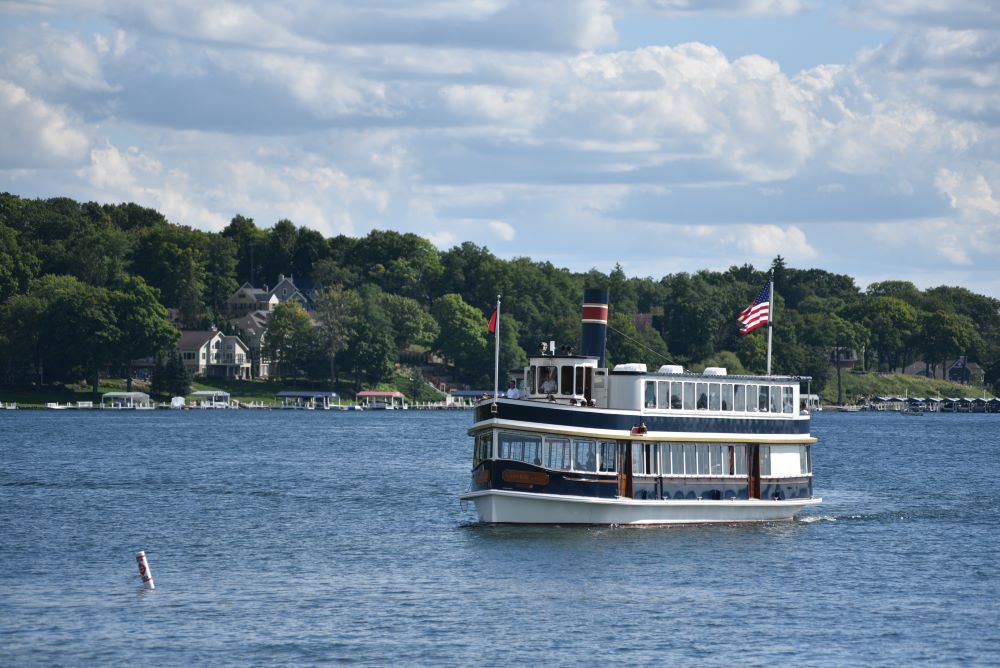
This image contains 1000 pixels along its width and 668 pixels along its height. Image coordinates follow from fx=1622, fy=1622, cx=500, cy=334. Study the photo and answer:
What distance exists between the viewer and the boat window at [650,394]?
2682 inches

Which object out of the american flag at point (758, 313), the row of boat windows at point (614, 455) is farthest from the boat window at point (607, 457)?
the american flag at point (758, 313)

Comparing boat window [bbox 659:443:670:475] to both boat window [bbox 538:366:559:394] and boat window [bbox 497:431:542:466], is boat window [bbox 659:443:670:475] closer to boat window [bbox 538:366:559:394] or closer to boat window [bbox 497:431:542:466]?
boat window [bbox 538:366:559:394]

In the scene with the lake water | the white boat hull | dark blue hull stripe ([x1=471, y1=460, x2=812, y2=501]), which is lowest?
the lake water

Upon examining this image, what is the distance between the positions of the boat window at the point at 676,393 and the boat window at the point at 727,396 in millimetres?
2454

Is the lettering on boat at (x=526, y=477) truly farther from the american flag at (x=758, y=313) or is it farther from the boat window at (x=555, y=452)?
the american flag at (x=758, y=313)

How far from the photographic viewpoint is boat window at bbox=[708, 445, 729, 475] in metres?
70.2

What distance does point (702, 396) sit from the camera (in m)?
69.9

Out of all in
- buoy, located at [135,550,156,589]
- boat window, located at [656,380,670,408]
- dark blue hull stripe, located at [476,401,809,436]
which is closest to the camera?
buoy, located at [135,550,156,589]

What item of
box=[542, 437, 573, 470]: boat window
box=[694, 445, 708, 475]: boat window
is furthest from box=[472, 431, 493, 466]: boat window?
box=[694, 445, 708, 475]: boat window

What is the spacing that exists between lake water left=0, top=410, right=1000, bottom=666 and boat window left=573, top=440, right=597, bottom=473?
2.66m

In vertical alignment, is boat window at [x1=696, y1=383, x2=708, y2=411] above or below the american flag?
below

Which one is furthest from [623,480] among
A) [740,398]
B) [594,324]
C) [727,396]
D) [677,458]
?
[594,324]

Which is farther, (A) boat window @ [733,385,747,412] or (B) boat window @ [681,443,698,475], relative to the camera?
(A) boat window @ [733,385,747,412]

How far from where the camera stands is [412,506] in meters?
83.6
